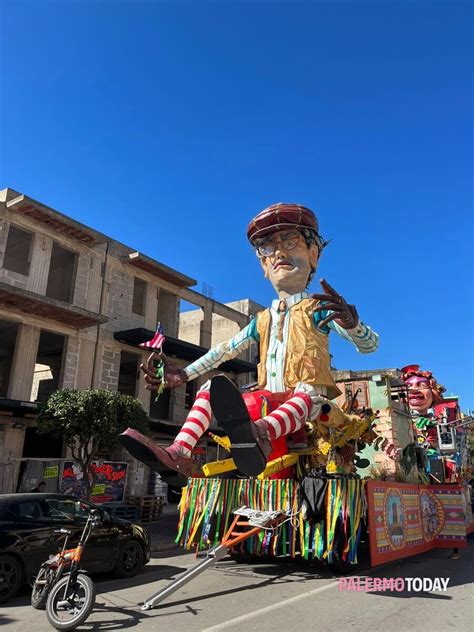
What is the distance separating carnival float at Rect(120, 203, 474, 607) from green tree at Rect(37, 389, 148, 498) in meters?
6.06

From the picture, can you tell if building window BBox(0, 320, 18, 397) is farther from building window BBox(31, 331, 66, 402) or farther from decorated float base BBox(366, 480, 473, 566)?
decorated float base BBox(366, 480, 473, 566)

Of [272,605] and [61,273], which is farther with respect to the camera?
[61,273]

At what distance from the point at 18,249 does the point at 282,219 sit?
14214mm

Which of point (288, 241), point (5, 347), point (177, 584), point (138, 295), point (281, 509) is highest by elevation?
point (138, 295)

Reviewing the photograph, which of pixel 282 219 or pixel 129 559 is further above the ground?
pixel 282 219

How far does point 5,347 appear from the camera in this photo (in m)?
21.1

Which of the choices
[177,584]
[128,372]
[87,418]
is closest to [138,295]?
[128,372]

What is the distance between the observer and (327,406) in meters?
6.95

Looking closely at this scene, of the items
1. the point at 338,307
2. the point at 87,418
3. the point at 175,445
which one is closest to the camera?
the point at 175,445

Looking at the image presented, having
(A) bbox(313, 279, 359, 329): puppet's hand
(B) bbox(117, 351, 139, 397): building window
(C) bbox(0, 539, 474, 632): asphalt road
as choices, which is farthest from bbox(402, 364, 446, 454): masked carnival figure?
(B) bbox(117, 351, 139, 397): building window

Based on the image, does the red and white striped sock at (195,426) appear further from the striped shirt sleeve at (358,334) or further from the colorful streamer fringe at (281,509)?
the striped shirt sleeve at (358,334)

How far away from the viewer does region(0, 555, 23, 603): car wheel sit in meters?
6.14

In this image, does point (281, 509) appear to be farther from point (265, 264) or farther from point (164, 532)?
point (164, 532)

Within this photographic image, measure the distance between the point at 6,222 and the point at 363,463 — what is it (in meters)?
13.5
